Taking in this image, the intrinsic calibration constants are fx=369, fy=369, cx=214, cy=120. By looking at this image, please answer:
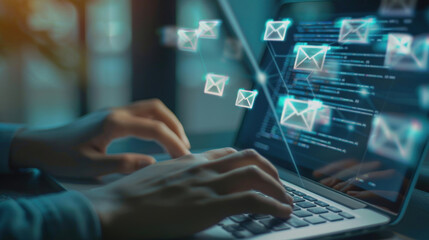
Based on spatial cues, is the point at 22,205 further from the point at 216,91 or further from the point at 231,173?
the point at 216,91

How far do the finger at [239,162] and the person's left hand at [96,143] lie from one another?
8.7 inches

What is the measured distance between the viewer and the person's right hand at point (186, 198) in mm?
459

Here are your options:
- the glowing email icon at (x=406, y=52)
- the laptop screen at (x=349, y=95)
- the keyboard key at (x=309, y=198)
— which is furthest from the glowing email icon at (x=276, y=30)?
the keyboard key at (x=309, y=198)

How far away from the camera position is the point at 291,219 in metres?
0.51

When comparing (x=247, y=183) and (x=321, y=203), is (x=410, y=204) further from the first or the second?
(x=247, y=183)

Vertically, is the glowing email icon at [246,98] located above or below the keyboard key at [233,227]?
above

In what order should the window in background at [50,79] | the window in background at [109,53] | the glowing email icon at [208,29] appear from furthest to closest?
the window in background at [109,53] < the window in background at [50,79] < the glowing email icon at [208,29]

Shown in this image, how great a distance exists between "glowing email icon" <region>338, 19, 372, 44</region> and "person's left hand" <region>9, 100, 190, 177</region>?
38 cm

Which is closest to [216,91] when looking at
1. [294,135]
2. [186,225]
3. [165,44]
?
[294,135]

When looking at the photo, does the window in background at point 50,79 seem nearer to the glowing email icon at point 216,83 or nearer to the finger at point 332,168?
the glowing email icon at point 216,83

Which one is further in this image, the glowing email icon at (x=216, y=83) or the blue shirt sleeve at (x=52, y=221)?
the glowing email icon at (x=216, y=83)

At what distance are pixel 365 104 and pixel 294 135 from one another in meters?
0.17

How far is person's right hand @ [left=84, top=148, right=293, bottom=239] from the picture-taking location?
1.51 feet

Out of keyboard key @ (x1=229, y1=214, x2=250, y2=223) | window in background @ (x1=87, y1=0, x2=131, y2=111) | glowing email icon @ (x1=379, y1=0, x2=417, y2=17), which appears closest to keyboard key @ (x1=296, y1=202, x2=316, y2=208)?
keyboard key @ (x1=229, y1=214, x2=250, y2=223)
